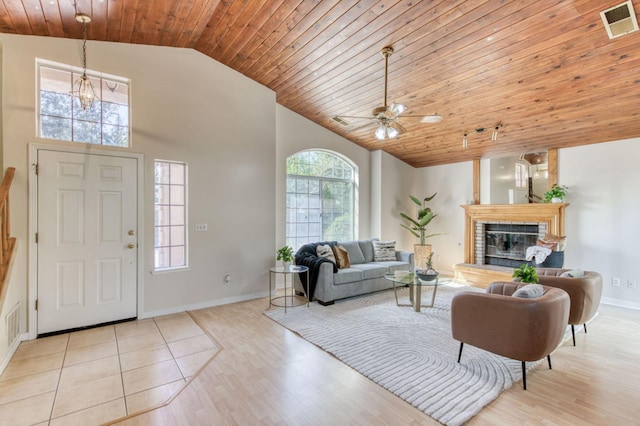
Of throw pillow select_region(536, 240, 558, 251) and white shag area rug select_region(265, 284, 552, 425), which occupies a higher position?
throw pillow select_region(536, 240, 558, 251)

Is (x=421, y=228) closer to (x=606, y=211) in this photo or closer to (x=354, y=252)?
(x=354, y=252)

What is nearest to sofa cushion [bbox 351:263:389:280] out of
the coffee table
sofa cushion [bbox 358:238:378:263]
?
sofa cushion [bbox 358:238:378:263]

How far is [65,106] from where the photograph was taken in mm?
3748

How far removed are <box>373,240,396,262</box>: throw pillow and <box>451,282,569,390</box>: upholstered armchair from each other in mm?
3076

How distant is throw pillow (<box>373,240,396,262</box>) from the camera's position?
5.90 meters

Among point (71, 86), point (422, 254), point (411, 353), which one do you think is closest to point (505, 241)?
point (422, 254)

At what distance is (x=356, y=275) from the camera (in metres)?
4.93

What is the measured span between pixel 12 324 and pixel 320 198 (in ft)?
15.7

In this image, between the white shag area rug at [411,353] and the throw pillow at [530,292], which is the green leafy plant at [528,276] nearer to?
the throw pillow at [530,292]

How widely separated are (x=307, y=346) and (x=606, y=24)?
4.18 metres

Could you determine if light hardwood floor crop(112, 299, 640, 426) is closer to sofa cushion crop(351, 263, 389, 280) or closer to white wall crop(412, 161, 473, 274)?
sofa cushion crop(351, 263, 389, 280)

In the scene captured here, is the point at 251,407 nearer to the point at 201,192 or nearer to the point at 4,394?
the point at 4,394

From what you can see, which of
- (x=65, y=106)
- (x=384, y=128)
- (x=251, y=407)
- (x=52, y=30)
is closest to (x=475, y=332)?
(x=251, y=407)

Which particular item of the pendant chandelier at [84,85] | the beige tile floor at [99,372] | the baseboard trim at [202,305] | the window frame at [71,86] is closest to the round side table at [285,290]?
the baseboard trim at [202,305]
